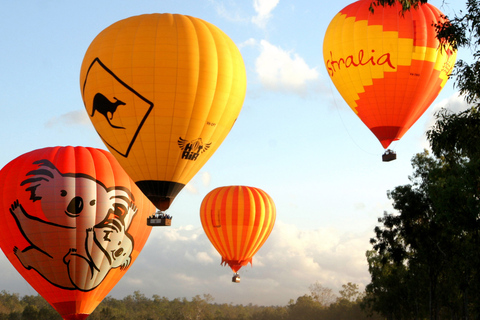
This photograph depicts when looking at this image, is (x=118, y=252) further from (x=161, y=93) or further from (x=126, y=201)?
(x=161, y=93)

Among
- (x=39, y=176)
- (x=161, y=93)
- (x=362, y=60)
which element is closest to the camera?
(x=161, y=93)

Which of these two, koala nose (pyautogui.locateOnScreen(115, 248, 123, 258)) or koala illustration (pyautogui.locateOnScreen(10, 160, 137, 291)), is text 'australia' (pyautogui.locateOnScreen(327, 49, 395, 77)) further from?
koala nose (pyautogui.locateOnScreen(115, 248, 123, 258))

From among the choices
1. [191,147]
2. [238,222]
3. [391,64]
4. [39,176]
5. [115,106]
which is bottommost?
[191,147]

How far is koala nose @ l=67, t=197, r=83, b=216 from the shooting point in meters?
38.0

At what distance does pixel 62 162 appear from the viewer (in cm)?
3912

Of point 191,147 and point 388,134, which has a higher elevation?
point 388,134

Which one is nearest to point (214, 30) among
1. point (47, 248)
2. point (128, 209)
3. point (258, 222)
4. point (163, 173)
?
point (163, 173)

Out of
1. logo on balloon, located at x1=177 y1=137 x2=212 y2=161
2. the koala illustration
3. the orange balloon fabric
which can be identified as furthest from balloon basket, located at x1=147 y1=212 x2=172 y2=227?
the orange balloon fabric

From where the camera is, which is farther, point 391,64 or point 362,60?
point 362,60

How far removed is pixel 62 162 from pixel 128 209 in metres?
4.74

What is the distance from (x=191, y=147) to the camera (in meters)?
33.6

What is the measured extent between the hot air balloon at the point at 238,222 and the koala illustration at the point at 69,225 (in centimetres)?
1882

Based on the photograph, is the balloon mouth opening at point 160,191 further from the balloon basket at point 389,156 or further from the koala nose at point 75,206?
the balloon basket at point 389,156

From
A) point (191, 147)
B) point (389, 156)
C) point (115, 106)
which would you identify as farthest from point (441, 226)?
point (115, 106)
